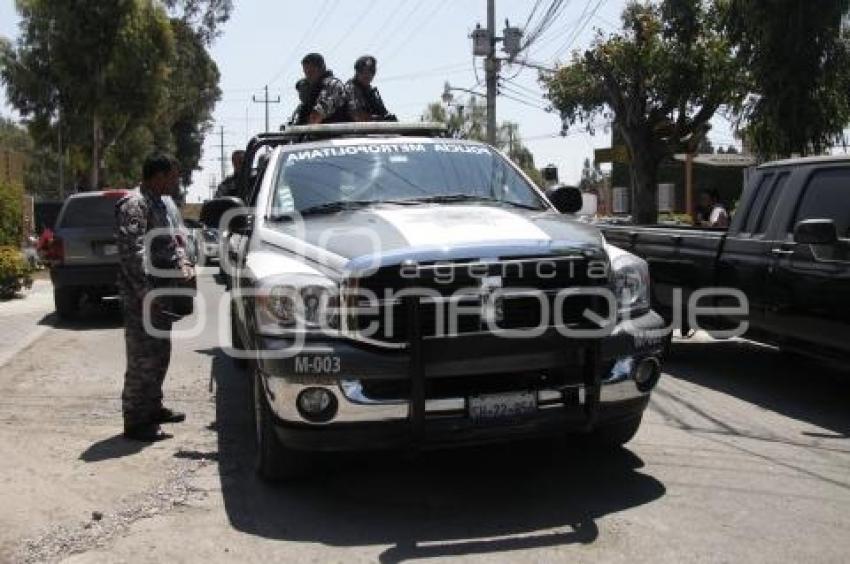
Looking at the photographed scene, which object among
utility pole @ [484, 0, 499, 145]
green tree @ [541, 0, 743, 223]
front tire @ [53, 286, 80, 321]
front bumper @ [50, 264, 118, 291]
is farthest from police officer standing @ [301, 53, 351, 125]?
utility pole @ [484, 0, 499, 145]

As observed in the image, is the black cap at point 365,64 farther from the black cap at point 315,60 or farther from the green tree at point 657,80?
the green tree at point 657,80

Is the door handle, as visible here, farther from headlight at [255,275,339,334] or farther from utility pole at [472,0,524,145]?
utility pole at [472,0,524,145]

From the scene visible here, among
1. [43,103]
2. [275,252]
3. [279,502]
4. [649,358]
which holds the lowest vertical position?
[279,502]

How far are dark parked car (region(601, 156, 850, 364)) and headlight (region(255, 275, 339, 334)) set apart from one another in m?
3.57

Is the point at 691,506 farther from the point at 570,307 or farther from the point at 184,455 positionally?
the point at 184,455

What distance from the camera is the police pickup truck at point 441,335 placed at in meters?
4.69

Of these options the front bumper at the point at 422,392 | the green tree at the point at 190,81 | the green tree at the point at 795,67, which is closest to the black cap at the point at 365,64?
the front bumper at the point at 422,392

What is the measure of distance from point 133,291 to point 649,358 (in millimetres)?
3387

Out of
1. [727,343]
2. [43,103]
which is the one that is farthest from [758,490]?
[43,103]

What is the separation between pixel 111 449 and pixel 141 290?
40.9 inches

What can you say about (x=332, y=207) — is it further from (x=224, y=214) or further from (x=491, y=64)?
(x=491, y=64)

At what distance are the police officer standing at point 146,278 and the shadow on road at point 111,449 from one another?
0.08 meters

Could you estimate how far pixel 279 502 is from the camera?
16.9 ft

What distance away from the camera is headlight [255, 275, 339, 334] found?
477cm
